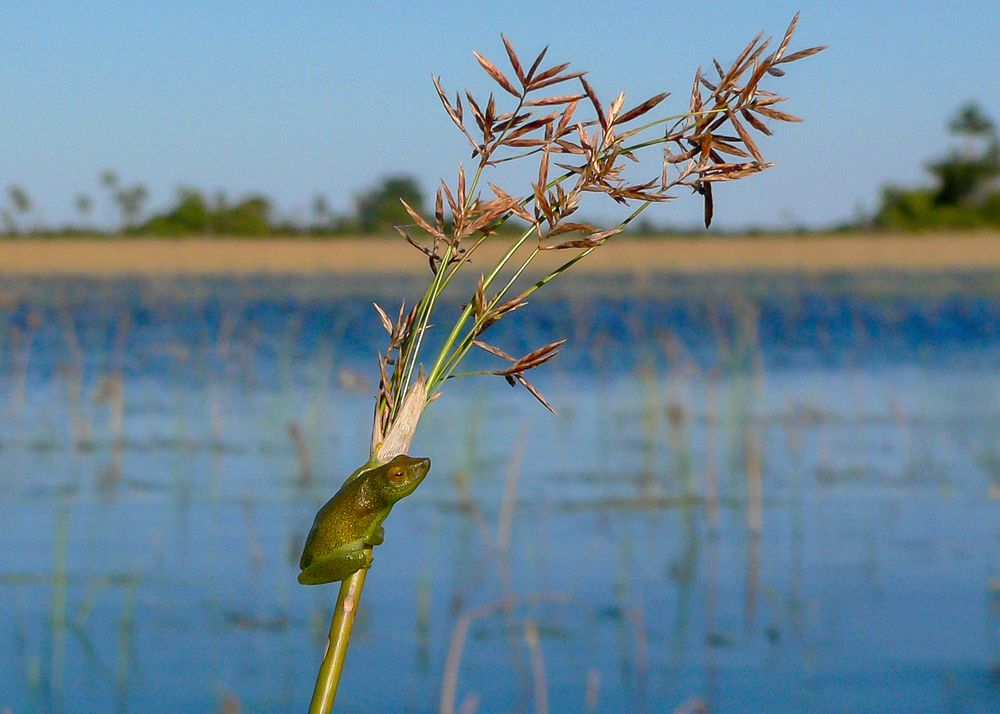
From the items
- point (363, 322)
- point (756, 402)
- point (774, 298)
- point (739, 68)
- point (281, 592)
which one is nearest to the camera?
point (739, 68)

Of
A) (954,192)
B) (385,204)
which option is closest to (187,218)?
(385,204)

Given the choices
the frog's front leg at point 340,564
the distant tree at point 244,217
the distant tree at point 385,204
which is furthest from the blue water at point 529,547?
the distant tree at point 244,217

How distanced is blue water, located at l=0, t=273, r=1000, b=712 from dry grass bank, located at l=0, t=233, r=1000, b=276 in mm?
17496

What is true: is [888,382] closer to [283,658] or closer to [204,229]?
[283,658]

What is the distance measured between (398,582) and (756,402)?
5.07 meters

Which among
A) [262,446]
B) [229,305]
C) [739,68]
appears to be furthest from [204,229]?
[739,68]

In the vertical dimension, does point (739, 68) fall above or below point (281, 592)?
above

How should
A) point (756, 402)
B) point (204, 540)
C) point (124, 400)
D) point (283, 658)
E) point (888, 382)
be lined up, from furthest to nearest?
point (888, 382), point (124, 400), point (756, 402), point (204, 540), point (283, 658)

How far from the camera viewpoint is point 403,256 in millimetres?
29172

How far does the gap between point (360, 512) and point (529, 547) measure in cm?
583

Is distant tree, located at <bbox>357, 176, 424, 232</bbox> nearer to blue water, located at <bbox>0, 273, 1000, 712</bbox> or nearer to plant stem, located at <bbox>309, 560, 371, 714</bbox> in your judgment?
blue water, located at <bbox>0, 273, 1000, 712</bbox>

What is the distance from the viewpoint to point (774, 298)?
2169 cm

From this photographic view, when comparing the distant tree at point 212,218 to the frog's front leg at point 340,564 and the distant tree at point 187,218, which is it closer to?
the distant tree at point 187,218

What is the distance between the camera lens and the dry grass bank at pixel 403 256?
29375 mm
